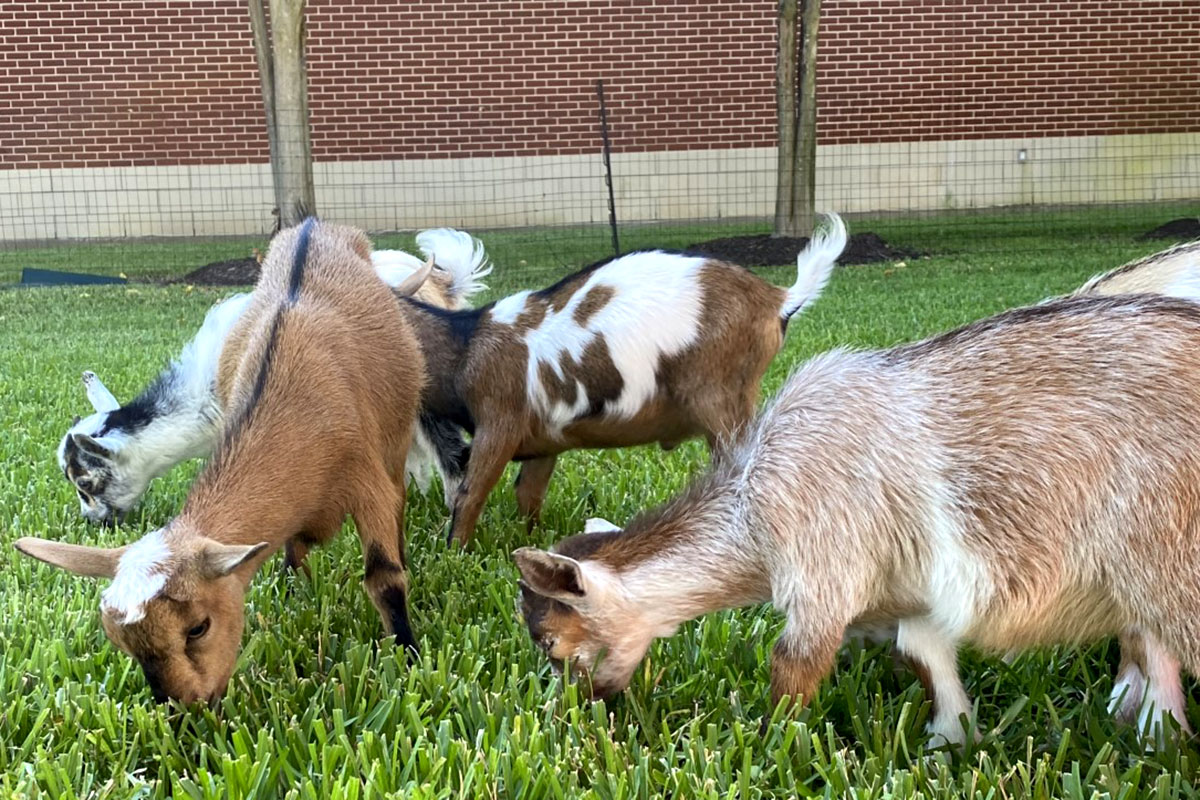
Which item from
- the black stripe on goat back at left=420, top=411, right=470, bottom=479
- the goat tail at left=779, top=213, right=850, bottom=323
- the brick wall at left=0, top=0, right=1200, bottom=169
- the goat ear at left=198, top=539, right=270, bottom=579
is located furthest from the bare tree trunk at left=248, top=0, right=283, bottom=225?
the goat ear at left=198, top=539, right=270, bottom=579

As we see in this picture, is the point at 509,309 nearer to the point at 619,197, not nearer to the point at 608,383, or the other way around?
the point at 608,383

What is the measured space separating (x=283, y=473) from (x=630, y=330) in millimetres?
1546

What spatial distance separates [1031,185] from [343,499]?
1310cm

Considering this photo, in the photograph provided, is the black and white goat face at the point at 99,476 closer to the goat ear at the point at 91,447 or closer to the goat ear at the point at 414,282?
the goat ear at the point at 91,447

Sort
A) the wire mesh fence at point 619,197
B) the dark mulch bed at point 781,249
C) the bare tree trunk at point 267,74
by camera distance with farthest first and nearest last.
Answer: the wire mesh fence at point 619,197 → the dark mulch bed at point 781,249 → the bare tree trunk at point 267,74

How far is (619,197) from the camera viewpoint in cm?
1359

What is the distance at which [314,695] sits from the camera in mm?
2879

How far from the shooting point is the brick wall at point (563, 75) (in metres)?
13.5

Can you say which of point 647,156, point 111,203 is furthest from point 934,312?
point 111,203

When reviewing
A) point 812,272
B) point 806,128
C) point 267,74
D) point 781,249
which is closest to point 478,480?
point 812,272

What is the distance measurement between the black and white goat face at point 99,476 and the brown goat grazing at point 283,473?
26.5 inches

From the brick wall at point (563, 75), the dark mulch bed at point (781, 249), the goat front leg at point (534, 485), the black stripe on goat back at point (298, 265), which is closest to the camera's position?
the black stripe on goat back at point (298, 265)

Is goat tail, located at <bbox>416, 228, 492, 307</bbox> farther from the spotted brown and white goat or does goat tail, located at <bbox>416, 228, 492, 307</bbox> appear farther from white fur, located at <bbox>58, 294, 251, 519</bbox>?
white fur, located at <bbox>58, 294, 251, 519</bbox>

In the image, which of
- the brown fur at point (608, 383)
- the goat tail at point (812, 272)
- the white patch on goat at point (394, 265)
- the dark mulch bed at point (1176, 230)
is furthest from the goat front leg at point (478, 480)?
the dark mulch bed at point (1176, 230)
